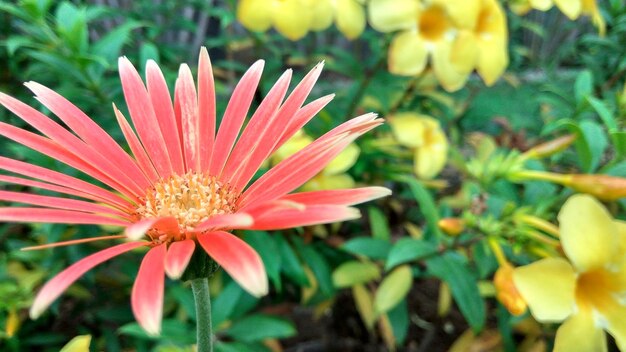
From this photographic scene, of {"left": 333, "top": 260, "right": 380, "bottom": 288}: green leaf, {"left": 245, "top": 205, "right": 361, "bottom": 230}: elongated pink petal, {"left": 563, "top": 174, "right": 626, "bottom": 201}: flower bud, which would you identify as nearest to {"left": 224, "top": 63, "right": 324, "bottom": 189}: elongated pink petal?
{"left": 245, "top": 205, "right": 361, "bottom": 230}: elongated pink petal

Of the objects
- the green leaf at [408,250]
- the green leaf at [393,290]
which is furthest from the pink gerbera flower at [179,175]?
the green leaf at [393,290]

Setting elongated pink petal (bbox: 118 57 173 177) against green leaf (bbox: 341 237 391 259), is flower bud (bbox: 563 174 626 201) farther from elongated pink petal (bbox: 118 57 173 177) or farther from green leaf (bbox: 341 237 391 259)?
elongated pink petal (bbox: 118 57 173 177)

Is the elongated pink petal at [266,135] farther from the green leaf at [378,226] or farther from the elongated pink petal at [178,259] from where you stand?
the green leaf at [378,226]

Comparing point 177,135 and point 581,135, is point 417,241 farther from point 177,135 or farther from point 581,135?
point 177,135

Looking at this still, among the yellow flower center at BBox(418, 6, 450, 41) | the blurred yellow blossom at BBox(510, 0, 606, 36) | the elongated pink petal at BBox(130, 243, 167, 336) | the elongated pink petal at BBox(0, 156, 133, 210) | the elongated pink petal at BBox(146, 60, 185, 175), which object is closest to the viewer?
the elongated pink petal at BBox(130, 243, 167, 336)

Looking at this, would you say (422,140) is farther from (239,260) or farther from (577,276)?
(239,260)

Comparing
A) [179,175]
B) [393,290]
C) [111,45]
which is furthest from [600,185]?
[111,45]
